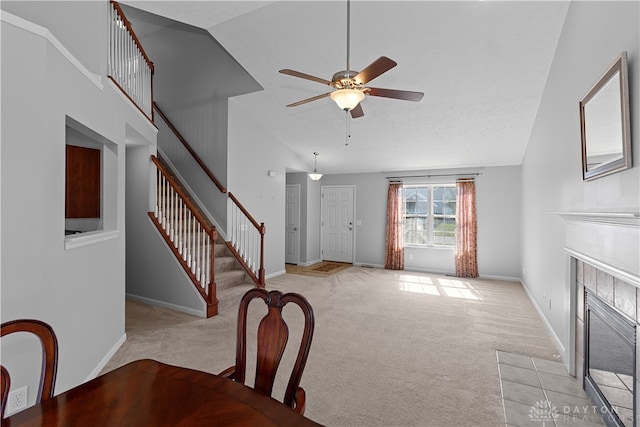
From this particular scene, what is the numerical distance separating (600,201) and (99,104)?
3.92m

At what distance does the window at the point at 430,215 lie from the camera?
6.67m

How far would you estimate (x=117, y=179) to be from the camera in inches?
117

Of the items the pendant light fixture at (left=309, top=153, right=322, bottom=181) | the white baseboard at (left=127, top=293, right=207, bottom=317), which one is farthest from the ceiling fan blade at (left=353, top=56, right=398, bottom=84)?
the pendant light fixture at (left=309, top=153, right=322, bottom=181)

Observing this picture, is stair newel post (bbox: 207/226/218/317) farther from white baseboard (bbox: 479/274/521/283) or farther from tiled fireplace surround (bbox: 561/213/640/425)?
white baseboard (bbox: 479/274/521/283)

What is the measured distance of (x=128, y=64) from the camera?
11.8ft

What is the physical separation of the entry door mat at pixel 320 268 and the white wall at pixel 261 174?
1.63 feet

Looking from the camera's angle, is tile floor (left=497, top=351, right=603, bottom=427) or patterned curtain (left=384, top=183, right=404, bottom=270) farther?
patterned curtain (left=384, top=183, right=404, bottom=270)

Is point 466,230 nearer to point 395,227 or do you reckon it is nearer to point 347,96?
point 395,227

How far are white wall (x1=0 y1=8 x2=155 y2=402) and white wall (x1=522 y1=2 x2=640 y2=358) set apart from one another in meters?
3.33

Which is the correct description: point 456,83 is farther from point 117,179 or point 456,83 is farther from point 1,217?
point 1,217

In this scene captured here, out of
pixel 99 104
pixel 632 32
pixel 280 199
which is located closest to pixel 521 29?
pixel 632 32

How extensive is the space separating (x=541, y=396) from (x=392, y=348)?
3.95ft

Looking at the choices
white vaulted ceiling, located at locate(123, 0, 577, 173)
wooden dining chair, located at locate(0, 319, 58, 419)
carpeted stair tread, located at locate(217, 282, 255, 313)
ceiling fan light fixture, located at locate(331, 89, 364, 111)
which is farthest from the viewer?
carpeted stair tread, located at locate(217, 282, 255, 313)

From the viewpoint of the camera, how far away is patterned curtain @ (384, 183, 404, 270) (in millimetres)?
6965
